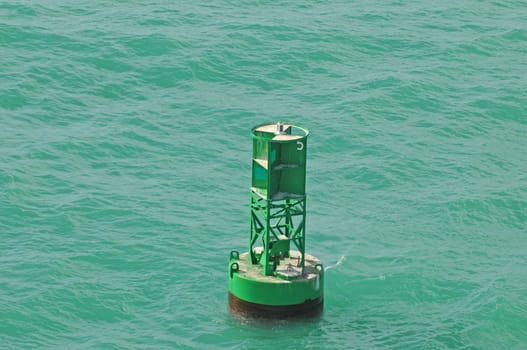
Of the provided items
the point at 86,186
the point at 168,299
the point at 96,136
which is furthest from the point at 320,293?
the point at 96,136

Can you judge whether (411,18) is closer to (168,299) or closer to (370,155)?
(370,155)

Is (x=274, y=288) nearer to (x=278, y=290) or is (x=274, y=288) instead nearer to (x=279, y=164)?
(x=278, y=290)

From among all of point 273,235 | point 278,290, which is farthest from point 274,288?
point 273,235

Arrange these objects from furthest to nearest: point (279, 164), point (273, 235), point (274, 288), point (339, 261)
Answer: point (339, 261) < point (273, 235) < point (279, 164) < point (274, 288)

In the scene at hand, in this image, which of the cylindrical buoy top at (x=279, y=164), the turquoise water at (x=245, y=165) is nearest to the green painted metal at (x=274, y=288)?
the turquoise water at (x=245, y=165)

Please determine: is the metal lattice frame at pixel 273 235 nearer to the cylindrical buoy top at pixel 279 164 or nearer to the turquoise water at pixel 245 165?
the cylindrical buoy top at pixel 279 164

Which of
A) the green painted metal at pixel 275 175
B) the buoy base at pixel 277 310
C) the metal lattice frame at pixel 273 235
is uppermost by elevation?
the green painted metal at pixel 275 175
